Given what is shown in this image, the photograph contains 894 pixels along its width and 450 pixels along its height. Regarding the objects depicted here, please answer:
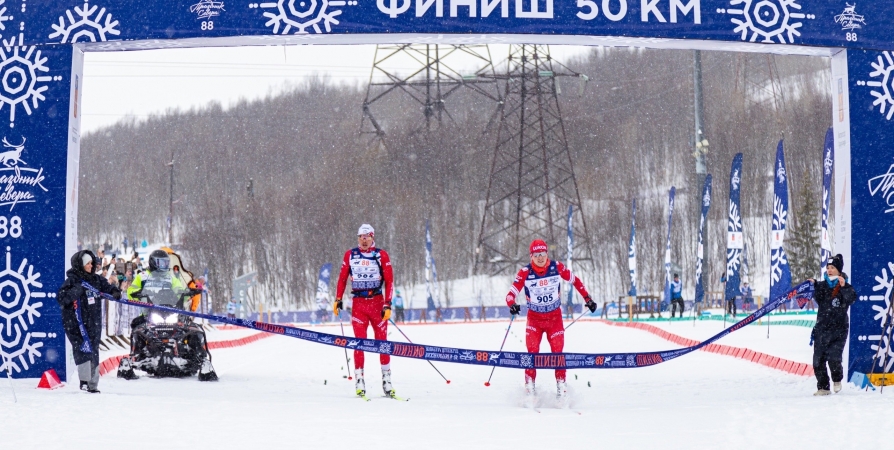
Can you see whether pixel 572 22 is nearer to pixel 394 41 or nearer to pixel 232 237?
pixel 394 41

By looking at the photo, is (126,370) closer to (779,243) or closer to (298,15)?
(298,15)

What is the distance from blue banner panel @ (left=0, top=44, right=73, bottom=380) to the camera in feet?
36.9

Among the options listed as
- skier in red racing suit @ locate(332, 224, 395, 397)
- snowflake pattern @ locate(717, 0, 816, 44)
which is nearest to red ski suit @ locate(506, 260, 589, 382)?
skier in red racing suit @ locate(332, 224, 395, 397)

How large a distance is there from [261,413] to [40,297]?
3757 mm

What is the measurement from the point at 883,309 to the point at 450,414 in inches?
227

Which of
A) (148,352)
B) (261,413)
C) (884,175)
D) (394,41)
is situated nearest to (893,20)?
(884,175)

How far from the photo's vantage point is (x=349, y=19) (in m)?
11.4

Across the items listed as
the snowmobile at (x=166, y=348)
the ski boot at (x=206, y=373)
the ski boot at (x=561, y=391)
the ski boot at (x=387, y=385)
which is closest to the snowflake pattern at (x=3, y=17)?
the snowmobile at (x=166, y=348)

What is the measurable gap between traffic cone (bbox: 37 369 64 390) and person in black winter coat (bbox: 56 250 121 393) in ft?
2.05

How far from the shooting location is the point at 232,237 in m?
64.6

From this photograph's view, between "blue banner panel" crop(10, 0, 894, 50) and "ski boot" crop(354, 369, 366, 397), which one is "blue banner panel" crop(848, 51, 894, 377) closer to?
"blue banner panel" crop(10, 0, 894, 50)

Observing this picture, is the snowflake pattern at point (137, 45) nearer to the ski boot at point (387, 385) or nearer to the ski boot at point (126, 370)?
the ski boot at point (126, 370)

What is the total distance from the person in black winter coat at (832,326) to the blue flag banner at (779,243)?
30.6ft

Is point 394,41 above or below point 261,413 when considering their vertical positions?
above
